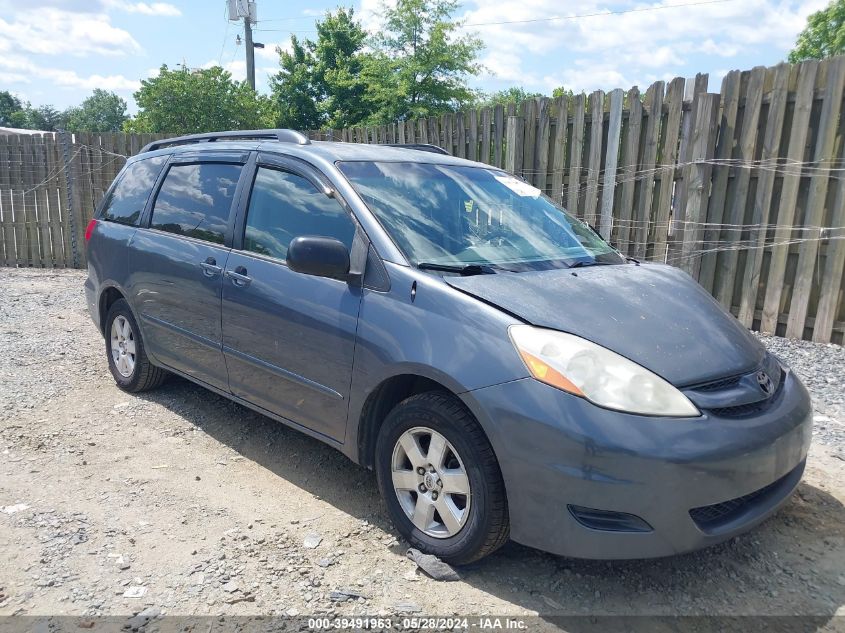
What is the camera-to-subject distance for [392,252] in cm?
311

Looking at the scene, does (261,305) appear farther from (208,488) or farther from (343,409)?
(208,488)

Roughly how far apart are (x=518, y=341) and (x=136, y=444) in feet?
9.51

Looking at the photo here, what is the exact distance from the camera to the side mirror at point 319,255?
3.07m

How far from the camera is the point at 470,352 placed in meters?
2.66

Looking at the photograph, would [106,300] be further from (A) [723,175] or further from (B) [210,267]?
(A) [723,175]

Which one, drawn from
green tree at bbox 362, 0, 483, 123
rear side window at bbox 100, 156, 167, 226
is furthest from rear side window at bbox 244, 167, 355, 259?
green tree at bbox 362, 0, 483, 123

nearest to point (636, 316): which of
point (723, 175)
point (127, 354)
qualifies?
point (127, 354)

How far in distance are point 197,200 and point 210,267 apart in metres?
0.64

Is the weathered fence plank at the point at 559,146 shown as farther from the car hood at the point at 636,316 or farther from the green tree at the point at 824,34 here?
the green tree at the point at 824,34

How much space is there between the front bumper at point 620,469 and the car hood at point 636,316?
27cm

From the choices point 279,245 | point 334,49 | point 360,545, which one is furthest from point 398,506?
point 334,49

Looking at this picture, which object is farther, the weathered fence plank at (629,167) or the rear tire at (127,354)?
the weathered fence plank at (629,167)

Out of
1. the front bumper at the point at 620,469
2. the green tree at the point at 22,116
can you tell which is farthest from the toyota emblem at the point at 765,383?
the green tree at the point at 22,116

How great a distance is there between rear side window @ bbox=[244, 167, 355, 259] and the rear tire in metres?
1.64
